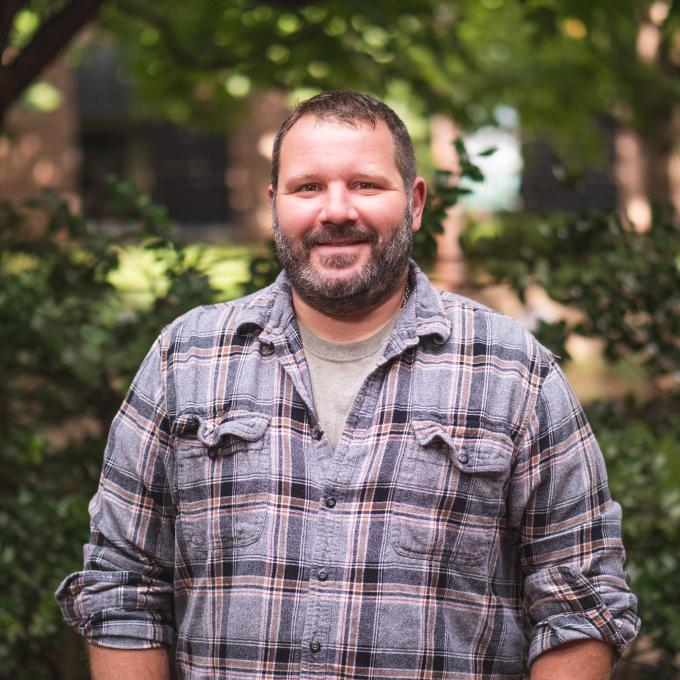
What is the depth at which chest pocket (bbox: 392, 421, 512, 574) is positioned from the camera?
2135mm

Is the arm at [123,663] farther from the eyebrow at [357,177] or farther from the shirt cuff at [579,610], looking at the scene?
the eyebrow at [357,177]

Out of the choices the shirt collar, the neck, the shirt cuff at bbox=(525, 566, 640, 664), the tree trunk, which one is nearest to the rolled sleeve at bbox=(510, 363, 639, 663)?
the shirt cuff at bbox=(525, 566, 640, 664)

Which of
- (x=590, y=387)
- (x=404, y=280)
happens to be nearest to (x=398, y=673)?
(x=404, y=280)

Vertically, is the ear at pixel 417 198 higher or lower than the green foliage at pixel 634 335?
higher

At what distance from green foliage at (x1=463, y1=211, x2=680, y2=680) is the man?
1.36 meters

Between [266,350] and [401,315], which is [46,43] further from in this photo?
[401,315]

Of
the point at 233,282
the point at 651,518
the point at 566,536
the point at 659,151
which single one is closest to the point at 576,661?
the point at 566,536

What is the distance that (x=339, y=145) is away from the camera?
225 cm

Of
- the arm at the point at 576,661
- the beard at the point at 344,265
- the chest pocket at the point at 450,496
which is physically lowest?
the arm at the point at 576,661

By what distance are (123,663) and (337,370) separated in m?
0.81

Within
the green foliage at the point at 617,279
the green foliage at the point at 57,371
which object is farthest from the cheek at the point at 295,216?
the green foliage at the point at 617,279

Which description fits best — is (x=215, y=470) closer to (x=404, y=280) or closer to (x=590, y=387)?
(x=404, y=280)

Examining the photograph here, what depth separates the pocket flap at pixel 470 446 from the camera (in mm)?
2160

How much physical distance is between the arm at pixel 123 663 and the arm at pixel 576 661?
33.8 inches
